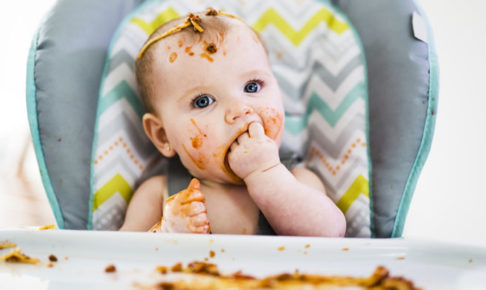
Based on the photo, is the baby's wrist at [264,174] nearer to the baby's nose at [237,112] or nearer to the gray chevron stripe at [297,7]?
the baby's nose at [237,112]

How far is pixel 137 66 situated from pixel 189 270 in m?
0.50

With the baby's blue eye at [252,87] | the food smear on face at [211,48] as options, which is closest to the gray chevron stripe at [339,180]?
the baby's blue eye at [252,87]

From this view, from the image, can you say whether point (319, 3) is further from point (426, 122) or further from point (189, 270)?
point (189, 270)

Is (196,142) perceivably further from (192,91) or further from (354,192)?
(354,192)

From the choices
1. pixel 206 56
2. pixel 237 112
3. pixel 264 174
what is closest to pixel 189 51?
pixel 206 56

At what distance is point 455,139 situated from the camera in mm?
1422

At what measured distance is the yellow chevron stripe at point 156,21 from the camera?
99 centimetres

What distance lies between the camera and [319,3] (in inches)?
39.8

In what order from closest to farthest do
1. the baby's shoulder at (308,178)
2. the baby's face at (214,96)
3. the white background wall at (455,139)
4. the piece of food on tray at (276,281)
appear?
1. the piece of food on tray at (276,281)
2. the baby's face at (214,96)
3. the baby's shoulder at (308,178)
4. the white background wall at (455,139)

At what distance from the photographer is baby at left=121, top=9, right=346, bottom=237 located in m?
0.71

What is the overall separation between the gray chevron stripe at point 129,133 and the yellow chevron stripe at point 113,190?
0.08m

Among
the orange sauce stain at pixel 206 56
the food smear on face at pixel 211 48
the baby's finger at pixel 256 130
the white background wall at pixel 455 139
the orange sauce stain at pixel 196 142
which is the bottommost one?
the white background wall at pixel 455 139

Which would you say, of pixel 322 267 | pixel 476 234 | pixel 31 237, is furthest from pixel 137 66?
pixel 476 234

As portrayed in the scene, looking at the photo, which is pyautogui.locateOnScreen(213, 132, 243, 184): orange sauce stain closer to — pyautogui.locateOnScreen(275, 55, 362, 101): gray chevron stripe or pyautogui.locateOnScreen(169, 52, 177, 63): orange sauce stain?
pyautogui.locateOnScreen(169, 52, 177, 63): orange sauce stain
